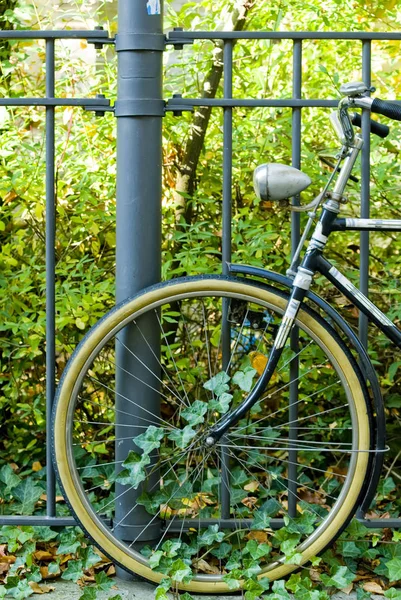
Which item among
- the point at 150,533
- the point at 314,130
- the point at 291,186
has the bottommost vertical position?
the point at 150,533

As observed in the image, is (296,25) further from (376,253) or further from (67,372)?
(67,372)

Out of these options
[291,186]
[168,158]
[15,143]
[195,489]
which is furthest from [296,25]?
[195,489]

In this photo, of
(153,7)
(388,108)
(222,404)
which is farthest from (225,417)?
(153,7)

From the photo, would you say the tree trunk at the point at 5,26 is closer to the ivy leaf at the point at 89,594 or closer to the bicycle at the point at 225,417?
the bicycle at the point at 225,417

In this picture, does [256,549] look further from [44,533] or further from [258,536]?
[44,533]

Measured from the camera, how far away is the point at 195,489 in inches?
127

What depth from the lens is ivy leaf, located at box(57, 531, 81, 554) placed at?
267cm

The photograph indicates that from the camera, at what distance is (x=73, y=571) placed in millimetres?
2619

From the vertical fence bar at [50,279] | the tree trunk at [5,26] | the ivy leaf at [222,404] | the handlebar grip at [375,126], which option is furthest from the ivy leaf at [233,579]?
the tree trunk at [5,26]

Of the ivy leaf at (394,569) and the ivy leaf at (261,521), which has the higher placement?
the ivy leaf at (261,521)

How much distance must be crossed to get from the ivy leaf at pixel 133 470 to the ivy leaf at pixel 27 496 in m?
0.46

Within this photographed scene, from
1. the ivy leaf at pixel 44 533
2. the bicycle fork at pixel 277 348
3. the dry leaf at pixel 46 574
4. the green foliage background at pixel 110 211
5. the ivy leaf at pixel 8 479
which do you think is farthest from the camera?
the green foliage background at pixel 110 211

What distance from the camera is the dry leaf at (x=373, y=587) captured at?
8.73 feet

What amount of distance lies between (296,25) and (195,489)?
2.13 m
